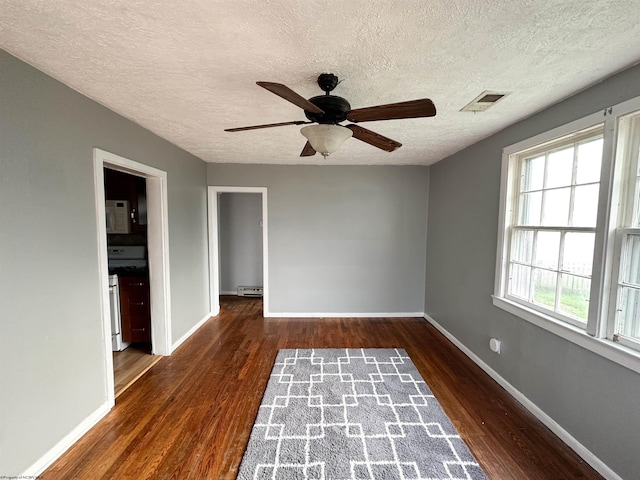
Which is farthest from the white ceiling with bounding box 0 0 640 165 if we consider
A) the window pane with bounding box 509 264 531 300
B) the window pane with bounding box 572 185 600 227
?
the window pane with bounding box 509 264 531 300

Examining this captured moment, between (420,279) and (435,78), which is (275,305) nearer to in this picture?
(420,279)

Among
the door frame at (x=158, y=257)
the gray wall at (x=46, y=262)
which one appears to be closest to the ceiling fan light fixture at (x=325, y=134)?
the gray wall at (x=46, y=262)

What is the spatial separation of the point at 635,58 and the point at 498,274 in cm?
167

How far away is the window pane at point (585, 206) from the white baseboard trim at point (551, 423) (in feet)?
4.55

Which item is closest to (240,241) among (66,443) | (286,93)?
(66,443)

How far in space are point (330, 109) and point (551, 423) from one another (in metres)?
2.59

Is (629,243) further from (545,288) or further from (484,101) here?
(484,101)

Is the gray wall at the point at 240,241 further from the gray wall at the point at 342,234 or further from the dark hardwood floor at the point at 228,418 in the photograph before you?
the dark hardwood floor at the point at 228,418

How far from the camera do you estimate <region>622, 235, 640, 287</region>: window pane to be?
57.9 inches

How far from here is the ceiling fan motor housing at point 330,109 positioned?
1490 millimetres

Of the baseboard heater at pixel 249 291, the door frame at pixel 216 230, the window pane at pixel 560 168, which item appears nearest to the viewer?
the window pane at pixel 560 168

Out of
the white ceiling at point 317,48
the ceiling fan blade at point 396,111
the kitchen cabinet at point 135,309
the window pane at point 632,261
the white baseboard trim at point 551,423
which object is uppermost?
the white ceiling at point 317,48

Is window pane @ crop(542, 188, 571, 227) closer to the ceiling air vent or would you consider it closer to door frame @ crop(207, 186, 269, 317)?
the ceiling air vent

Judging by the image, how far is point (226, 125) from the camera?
236 centimetres
